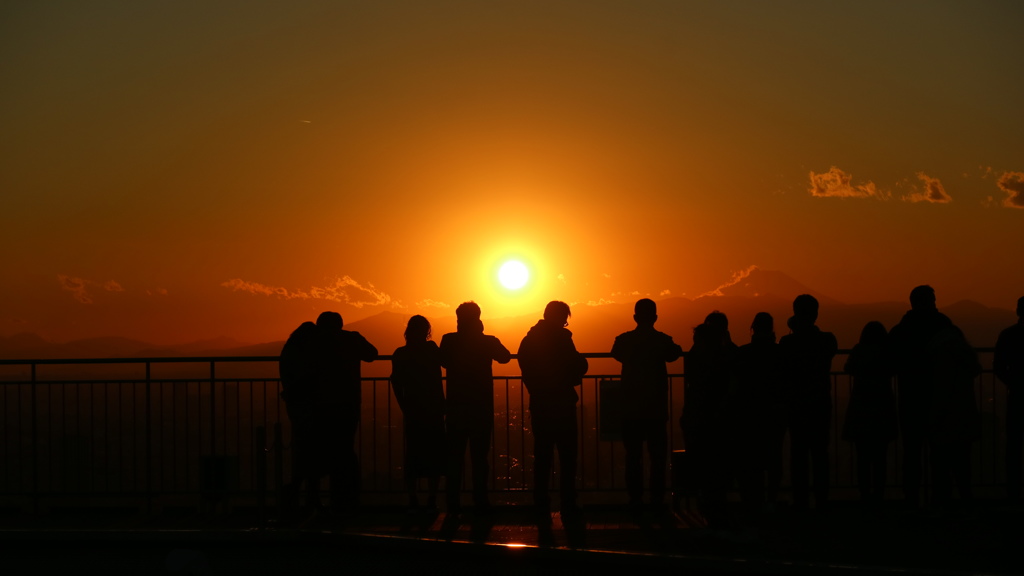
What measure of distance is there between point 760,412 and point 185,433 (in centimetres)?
572

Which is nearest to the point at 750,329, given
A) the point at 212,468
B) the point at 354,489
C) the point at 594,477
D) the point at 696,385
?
the point at 696,385

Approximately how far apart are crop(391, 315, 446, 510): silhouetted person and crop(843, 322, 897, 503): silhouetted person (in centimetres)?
379

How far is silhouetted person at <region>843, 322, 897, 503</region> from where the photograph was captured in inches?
391

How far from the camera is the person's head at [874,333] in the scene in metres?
9.97

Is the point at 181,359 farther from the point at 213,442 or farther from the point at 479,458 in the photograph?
the point at 479,458

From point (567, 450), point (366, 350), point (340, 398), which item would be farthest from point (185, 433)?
point (567, 450)

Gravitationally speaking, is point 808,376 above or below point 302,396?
above

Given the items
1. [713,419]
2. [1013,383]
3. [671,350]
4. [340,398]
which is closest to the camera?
[713,419]

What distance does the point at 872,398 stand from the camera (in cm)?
996

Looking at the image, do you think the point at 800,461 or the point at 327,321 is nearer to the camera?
the point at 800,461

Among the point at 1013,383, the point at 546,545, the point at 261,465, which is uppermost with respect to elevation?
the point at 1013,383

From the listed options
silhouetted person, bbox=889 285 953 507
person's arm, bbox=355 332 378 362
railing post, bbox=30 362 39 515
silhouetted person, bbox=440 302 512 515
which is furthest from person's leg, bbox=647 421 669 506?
railing post, bbox=30 362 39 515

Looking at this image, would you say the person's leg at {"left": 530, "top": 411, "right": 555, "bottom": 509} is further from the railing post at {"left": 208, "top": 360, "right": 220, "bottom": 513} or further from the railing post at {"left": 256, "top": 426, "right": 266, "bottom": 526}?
the railing post at {"left": 208, "top": 360, "right": 220, "bottom": 513}

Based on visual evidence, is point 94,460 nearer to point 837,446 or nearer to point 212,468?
point 212,468
